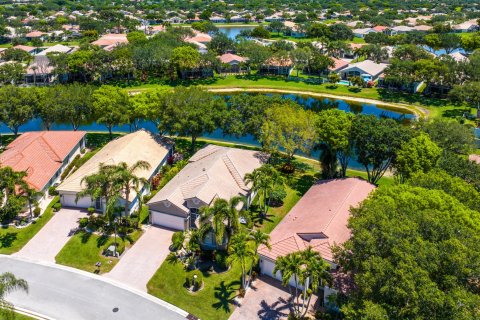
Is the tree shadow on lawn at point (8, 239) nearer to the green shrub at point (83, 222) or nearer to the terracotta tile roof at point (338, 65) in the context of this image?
the green shrub at point (83, 222)

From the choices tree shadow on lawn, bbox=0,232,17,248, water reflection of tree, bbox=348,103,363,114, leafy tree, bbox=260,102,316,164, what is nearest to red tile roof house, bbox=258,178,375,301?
leafy tree, bbox=260,102,316,164

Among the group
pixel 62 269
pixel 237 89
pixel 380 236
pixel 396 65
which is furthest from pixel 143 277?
pixel 396 65

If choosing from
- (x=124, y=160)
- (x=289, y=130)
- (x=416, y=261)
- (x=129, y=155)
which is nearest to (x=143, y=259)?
(x=124, y=160)

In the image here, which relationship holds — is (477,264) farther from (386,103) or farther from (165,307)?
(386,103)

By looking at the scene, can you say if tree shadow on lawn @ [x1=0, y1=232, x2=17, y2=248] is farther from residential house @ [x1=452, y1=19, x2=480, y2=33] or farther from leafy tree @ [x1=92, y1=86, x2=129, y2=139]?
residential house @ [x1=452, y1=19, x2=480, y2=33]

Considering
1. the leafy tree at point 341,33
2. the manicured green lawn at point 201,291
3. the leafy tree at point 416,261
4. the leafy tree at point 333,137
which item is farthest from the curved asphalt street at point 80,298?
the leafy tree at point 341,33

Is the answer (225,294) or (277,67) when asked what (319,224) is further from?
(277,67)
